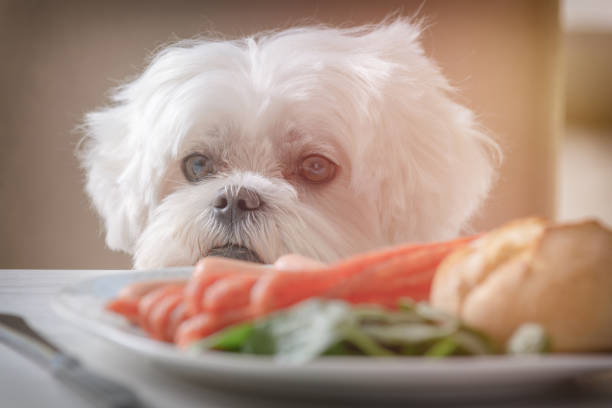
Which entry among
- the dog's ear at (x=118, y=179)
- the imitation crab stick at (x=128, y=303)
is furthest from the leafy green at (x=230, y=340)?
the dog's ear at (x=118, y=179)

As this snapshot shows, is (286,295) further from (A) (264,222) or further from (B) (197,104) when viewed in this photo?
(B) (197,104)

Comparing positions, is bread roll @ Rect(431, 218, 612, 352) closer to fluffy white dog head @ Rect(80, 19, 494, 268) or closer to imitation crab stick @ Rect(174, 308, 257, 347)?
imitation crab stick @ Rect(174, 308, 257, 347)

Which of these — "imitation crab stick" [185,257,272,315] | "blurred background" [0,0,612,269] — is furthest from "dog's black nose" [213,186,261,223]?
"blurred background" [0,0,612,269]

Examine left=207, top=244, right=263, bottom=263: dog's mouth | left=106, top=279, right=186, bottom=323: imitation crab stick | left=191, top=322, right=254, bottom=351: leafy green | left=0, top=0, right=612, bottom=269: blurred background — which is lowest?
left=191, top=322, right=254, bottom=351: leafy green

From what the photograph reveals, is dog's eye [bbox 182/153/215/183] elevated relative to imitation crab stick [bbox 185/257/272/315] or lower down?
elevated

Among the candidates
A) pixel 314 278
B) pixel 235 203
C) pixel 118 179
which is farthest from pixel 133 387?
pixel 118 179

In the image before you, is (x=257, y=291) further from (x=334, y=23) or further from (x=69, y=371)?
(x=334, y=23)

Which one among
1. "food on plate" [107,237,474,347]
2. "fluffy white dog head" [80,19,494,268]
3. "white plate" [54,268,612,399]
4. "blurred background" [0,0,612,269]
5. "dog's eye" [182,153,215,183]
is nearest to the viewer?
"white plate" [54,268,612,399]
